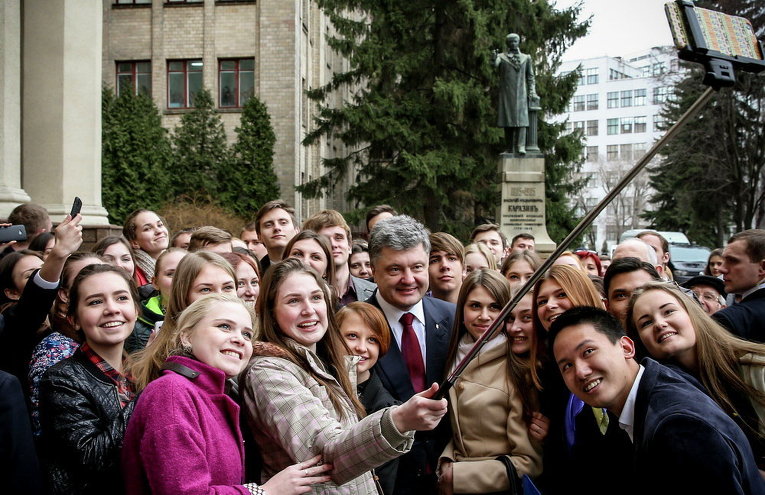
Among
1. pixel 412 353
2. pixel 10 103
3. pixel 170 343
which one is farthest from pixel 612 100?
pixel 170 343

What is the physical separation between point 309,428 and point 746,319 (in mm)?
2981

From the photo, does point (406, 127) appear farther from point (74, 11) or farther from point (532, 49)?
point (74, 11)

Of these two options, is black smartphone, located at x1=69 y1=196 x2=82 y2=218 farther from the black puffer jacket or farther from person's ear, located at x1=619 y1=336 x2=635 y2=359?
person's ear, located at x1=619 y1=336 x2=635 y2=359

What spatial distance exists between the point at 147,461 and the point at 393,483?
161 centimetres

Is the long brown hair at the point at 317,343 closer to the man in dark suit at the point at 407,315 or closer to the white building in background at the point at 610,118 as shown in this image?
the man in dark suit at the point at 407,315

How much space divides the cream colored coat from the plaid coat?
0.89 m

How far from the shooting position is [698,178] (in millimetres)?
32062

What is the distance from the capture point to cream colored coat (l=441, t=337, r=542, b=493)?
3.65m

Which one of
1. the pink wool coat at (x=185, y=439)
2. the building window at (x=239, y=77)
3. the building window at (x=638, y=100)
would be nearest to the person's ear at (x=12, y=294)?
the pink wool coat at (x=185, y=439)

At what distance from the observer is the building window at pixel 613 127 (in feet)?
265

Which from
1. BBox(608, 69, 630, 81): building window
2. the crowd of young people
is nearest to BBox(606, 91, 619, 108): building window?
BBox(608, 69, 630, 81): building window

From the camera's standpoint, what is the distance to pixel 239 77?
2694 cm

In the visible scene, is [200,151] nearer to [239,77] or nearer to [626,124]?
[239,77]

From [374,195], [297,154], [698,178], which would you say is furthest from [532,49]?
[698,178]
